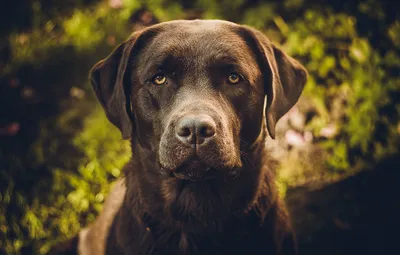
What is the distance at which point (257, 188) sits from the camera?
2832 mm

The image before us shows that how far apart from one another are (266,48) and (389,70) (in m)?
2.41

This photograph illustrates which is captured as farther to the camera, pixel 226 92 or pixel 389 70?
pixel 389 70

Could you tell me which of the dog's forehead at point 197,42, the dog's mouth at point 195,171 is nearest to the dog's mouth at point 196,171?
the dog's mouth at point 195,171

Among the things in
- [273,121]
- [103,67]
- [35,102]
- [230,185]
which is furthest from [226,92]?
[35,102]

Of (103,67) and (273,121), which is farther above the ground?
(103,67)

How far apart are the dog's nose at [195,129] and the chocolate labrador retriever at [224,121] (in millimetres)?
136

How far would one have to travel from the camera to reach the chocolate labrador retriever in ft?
8.67

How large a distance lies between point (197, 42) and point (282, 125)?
2.40 metres

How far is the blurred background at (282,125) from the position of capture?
3.89m

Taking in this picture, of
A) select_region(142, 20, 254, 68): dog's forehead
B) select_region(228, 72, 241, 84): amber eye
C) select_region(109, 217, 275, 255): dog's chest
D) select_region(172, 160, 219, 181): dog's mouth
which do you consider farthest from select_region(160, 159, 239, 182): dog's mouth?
select_region(142, 20, 254, 68): dog's forehead

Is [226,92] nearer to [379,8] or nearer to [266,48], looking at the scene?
[266,48]

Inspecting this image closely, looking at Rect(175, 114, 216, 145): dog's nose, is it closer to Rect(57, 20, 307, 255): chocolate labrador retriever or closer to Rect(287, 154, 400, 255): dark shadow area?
Rect(57, 20, 307, 255): chocolate labrador retriever

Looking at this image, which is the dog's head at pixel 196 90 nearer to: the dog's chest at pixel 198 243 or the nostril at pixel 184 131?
the nostril at pixel 184 131

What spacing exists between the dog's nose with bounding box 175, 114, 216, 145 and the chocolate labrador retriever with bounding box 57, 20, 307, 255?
5.4 inches
